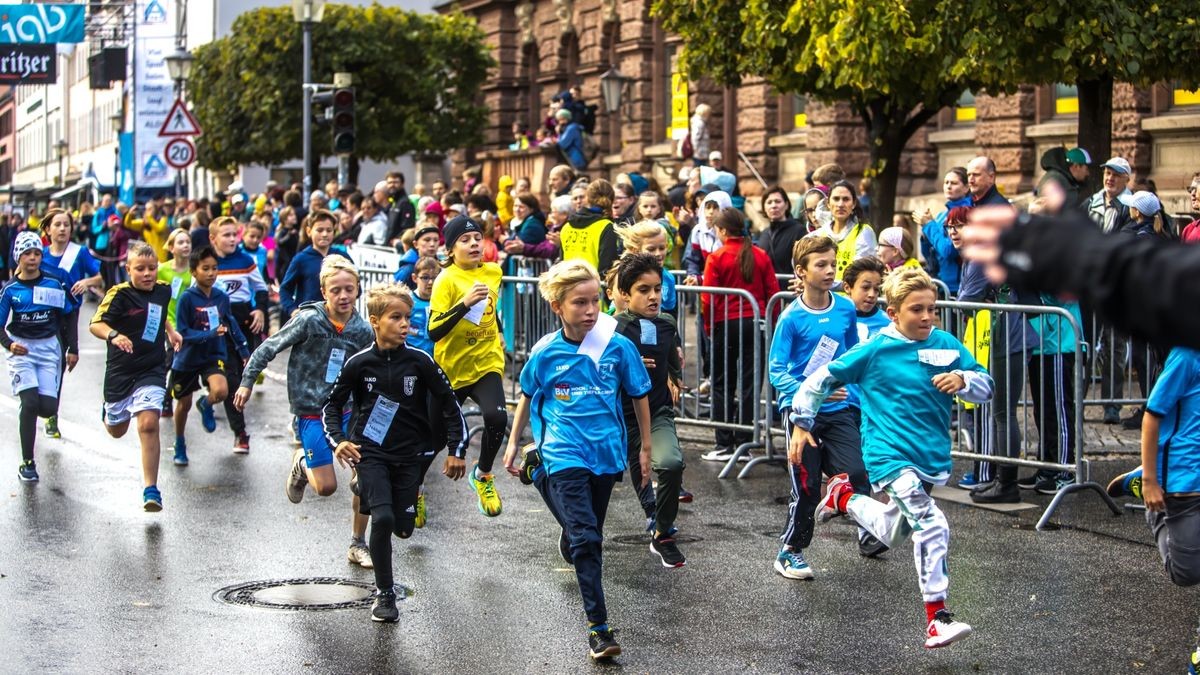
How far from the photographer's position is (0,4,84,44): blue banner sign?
1465 inches

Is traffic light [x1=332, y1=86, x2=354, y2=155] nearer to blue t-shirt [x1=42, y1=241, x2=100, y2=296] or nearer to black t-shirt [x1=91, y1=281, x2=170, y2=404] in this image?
blue t-shirt [x1=42, y1=241, x2=100, y2=296]

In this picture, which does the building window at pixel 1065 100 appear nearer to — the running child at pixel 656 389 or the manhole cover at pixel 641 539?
the running child at pixel 656 389

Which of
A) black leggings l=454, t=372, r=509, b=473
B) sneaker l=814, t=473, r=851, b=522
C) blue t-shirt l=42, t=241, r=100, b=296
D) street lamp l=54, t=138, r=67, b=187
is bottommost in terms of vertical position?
sneaker l=814, t=473, r=851, b=522

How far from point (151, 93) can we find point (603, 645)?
3389 centimetres

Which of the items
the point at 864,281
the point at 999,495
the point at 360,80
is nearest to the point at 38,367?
the point at 864,281

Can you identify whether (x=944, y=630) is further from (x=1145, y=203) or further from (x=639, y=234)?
(x=1145, y=203)

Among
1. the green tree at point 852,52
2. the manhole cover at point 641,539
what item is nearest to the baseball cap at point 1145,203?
the green tree at point 852,52

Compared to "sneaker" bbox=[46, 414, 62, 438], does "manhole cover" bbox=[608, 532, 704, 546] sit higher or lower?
lower

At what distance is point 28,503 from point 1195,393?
6826 millimetres

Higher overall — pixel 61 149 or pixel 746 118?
pixel 61 149

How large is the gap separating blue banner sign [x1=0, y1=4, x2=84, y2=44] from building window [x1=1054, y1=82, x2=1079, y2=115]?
22.4 meters

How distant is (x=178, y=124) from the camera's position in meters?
27.0

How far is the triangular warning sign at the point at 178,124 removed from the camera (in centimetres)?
2683

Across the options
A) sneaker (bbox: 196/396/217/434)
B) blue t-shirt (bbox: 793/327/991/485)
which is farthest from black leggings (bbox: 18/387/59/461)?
blue t-shirt (bbox: 793/327/991/485)
